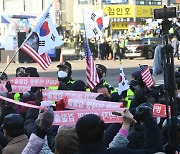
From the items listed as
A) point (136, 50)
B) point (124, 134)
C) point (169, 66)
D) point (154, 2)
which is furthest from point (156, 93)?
point (154, 2)

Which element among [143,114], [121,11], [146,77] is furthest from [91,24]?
[121,11]

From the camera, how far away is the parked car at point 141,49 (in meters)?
41.3

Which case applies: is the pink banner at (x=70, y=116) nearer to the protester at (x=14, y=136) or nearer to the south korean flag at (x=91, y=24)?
the protester at (x=14, y=136)

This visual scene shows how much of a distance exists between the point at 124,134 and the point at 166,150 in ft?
1.66

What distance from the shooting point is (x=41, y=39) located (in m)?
9.85

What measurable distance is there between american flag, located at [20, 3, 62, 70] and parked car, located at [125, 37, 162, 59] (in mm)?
31341

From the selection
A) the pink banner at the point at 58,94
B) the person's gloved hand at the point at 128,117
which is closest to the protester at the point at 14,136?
the person's gloved hand at the point at 128,117

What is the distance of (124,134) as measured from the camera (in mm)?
4938

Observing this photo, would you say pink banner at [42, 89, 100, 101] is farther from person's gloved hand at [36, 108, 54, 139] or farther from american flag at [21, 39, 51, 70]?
person's gloved hand at [36, 108, 54, 139]

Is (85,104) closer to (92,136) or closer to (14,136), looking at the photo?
(14,136)

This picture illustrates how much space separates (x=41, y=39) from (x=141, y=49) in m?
31.7

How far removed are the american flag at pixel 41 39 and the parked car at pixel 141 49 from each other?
31341mm

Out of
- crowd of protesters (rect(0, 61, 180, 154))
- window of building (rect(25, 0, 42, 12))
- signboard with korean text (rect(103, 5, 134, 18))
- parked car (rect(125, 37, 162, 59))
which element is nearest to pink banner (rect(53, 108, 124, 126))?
crowd of protesters (rect(0, 61, 180, 154))

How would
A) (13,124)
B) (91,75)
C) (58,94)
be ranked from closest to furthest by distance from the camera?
1. (13,124)
2. (58,94)
3. (91,75)
